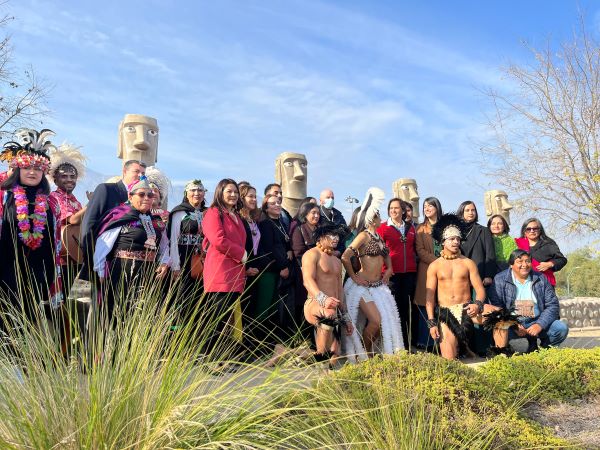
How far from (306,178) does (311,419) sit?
21.7ft

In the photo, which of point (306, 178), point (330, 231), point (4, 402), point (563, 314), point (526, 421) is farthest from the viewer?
point (563, 314)

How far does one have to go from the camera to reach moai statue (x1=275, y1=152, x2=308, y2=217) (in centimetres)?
888

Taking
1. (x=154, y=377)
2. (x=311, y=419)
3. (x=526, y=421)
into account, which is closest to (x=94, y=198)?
(x=154, y=377)

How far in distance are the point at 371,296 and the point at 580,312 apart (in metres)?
9.50

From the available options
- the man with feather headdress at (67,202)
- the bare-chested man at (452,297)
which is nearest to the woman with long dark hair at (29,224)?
the man with feather headdress at (67,202)

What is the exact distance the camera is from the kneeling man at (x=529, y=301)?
6363 millimetres

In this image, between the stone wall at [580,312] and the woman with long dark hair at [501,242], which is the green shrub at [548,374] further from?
Result: the stone wall at [580,312]

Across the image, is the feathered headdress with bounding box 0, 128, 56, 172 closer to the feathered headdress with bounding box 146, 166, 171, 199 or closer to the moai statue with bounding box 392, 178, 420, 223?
the feathered headdress with bounding box 146, 166, 171, 199

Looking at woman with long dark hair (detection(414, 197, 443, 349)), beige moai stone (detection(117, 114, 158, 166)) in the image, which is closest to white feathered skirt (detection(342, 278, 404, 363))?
woman with long dark hair (detection(414, 197, 443, 349))

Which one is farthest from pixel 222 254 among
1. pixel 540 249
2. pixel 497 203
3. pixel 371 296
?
pixel 497 203

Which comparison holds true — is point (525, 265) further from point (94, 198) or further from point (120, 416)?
point (120, 416)

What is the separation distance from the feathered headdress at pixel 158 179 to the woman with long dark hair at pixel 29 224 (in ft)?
3.07

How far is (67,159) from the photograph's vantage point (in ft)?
18.2

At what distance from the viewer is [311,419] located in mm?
2580
